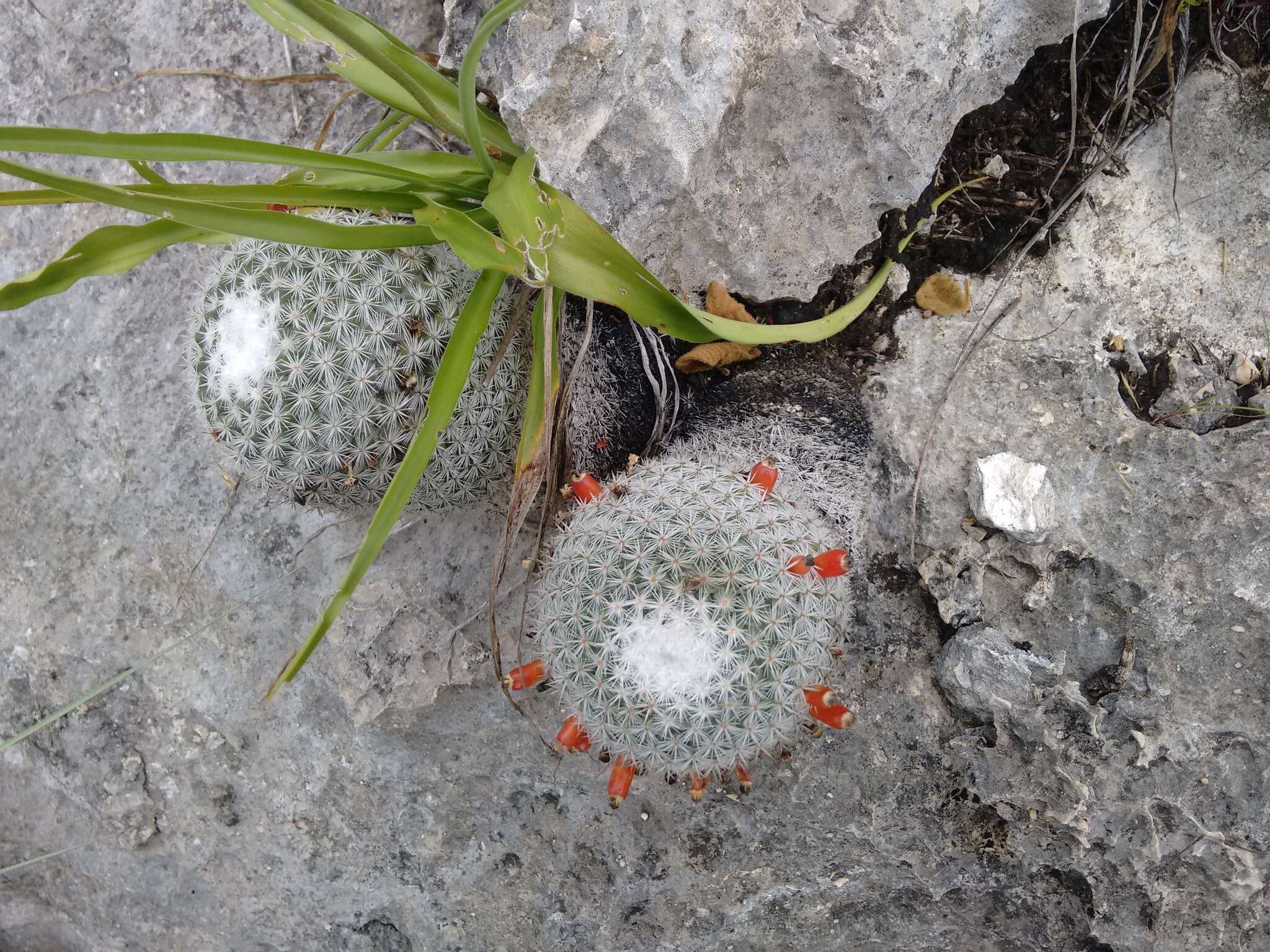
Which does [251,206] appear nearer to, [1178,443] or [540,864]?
[540,864]

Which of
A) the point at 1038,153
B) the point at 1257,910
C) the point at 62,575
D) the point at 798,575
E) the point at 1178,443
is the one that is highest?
the point at 62,575

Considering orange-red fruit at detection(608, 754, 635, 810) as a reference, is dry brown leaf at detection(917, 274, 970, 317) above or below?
above

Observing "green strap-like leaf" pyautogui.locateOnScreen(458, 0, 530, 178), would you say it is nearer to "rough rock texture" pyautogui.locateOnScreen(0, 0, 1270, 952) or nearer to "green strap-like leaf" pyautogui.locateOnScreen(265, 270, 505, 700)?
"green strap-like leaf" pyautogui.locateOnScreen(265, 270, 505, 700)

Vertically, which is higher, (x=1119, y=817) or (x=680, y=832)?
(x=680, y=832)

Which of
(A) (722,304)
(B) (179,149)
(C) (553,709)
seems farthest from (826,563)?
(B) (179,149)

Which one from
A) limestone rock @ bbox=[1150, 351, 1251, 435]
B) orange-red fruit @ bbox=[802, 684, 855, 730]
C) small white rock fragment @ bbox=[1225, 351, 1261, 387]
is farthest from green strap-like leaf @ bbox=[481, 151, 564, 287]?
small white rock fragment @ bbox=[1225, 351, 1261, 387]

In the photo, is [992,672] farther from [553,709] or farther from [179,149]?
[179,149]

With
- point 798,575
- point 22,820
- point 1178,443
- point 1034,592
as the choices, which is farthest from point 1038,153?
point 22,820
